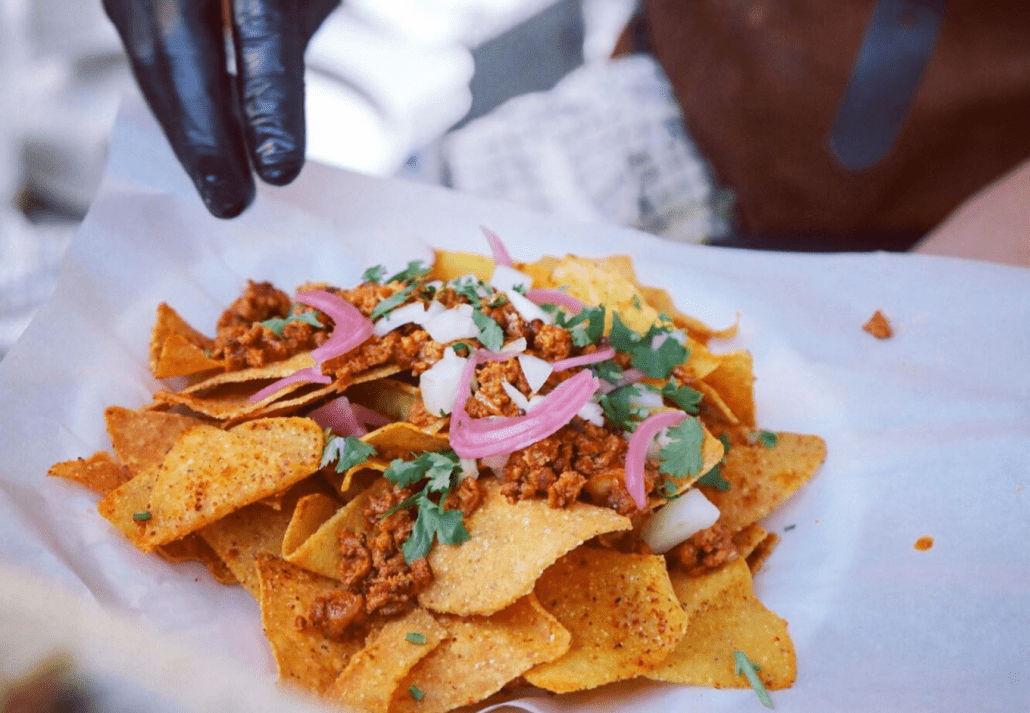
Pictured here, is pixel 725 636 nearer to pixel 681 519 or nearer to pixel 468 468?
pixel 681 519

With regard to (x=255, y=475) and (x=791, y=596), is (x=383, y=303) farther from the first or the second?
(x=791, y=596)

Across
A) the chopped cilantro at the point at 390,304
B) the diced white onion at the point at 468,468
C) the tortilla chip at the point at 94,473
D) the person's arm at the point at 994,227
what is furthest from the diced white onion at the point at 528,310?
the person's arm at the point at 994,227

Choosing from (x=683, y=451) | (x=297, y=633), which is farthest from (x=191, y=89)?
(x=683, y=451)

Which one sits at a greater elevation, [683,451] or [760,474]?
[683,451]

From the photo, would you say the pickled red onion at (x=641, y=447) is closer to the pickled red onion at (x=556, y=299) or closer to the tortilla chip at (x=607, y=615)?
the tortilla chip at (x=607, y=615)

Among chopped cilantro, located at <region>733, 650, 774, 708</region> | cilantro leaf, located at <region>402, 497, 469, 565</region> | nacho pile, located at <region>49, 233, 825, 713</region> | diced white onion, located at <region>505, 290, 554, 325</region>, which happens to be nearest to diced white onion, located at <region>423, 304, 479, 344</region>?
nacho pile, located at <region>49, 233, 825, 713</region>

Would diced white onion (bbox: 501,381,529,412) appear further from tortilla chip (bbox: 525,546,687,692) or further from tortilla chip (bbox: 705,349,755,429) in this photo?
tortilla chip (bbox: 705,349,755,429)

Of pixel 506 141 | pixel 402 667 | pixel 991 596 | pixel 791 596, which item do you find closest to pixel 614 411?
pixel 791 596
